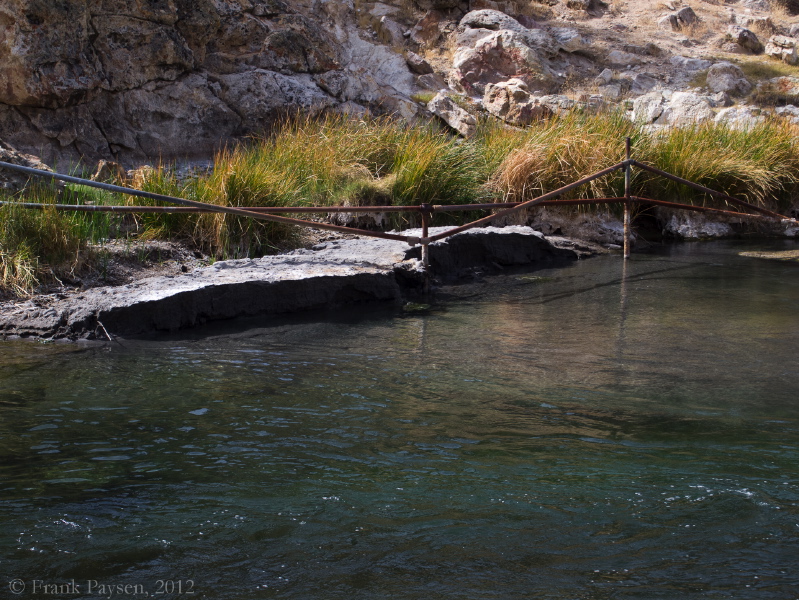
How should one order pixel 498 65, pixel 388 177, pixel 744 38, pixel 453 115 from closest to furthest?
pixel 388 177, pixel 453 115, pixel 498 65, pixel 744 38

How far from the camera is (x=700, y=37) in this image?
2273 centimetres

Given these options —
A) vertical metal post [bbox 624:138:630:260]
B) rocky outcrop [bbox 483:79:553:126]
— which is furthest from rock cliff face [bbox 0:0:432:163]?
vertical metal post [bbox 624:138:630:260]

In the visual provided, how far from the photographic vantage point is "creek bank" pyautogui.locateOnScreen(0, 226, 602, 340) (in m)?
5.02

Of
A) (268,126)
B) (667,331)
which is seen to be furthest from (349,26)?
(667,331)

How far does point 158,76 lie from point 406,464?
10.3m

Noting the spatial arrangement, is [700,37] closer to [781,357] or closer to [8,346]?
[781,357]

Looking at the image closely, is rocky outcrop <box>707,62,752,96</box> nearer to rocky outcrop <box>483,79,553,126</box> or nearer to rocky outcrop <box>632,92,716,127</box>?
rocky outcrop <box>632,92,716,127</box>

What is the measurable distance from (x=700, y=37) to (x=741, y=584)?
23.5 meters

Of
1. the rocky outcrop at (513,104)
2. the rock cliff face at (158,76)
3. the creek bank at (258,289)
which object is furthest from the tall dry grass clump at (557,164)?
the rocky outcrop at (513,104)

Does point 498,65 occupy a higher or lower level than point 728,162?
higher

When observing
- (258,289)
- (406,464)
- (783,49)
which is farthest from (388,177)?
(783,49)

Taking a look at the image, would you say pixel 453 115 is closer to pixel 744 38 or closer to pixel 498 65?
pixel 498 65

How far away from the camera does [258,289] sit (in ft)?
18.5

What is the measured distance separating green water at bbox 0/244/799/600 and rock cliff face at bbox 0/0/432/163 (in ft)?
23.8
